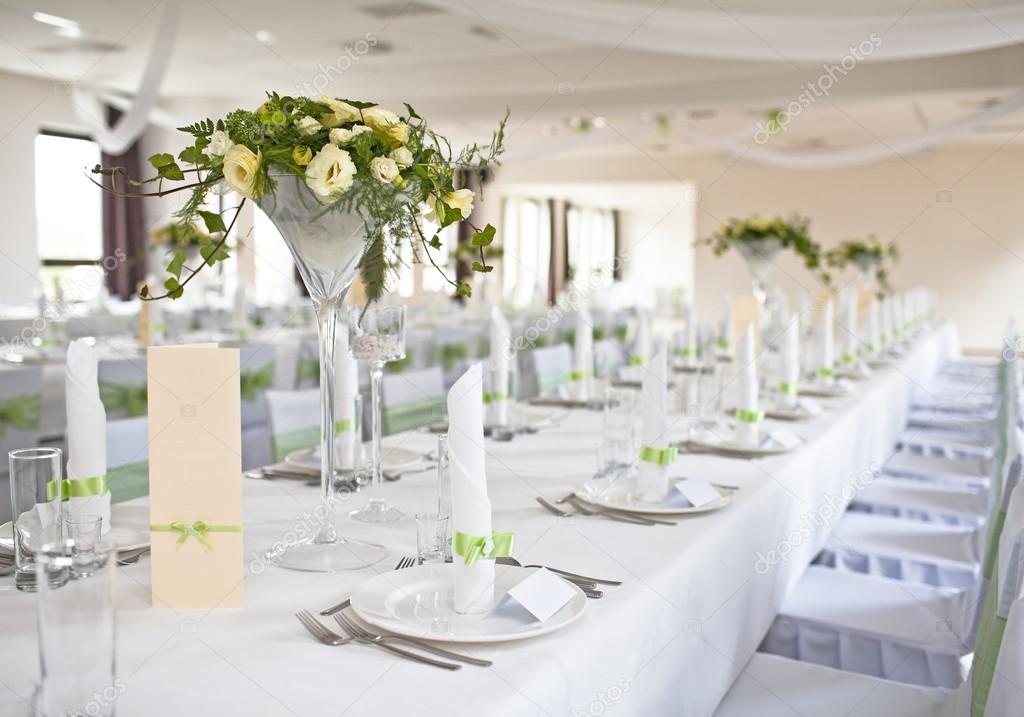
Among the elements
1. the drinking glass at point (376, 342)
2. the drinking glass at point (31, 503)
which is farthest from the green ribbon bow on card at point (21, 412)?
the drinking glass at point (31, 503)

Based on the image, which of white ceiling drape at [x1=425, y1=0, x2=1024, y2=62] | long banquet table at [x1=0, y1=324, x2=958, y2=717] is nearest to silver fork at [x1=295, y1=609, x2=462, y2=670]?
long banquet table at [x1=0, y1=324, x2=958, y2=717]

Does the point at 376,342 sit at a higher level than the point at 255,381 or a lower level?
higher

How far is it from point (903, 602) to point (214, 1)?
6516 millimetres

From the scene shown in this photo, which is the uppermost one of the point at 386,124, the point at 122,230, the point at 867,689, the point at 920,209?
the point at 920,209

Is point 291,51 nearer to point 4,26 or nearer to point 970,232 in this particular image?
point 4,26

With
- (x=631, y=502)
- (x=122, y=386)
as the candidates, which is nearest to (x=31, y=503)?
(x=631, y=502)

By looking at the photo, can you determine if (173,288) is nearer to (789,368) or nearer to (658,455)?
(658,455)

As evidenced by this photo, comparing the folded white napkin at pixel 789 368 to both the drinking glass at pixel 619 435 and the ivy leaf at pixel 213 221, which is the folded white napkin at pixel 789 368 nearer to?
the drinking glass at pixel 619 435

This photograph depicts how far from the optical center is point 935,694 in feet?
5.81

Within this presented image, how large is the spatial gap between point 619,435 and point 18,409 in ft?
8.06

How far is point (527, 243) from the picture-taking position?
20141mm

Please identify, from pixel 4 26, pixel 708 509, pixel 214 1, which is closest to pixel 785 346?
pixel 708 509

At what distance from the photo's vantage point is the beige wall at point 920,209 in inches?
557

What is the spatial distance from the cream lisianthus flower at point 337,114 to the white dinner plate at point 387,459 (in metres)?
0.90
